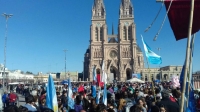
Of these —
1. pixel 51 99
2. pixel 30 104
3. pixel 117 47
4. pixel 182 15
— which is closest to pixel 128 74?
pixel 117 47

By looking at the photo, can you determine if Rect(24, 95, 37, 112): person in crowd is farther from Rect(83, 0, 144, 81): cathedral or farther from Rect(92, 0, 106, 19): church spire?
Rect(92, 0, 106, 19): church spire

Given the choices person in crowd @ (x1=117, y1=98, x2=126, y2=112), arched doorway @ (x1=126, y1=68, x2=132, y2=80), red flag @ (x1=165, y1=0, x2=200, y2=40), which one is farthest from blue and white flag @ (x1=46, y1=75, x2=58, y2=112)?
arched doorway @ (x1=126, y1=68, x2=132, y2=80)

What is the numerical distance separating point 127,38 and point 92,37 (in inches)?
408

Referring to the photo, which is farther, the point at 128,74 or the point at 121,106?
the point at 128,74

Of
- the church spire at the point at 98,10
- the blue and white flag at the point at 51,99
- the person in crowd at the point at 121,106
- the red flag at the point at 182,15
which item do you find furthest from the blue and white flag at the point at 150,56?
the church spire at the point at 98,10

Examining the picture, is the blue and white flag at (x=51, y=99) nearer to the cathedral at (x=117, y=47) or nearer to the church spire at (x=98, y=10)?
the cathedral at (x=117, y=47)

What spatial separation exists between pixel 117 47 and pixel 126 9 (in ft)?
39.5

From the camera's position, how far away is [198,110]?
882 cm

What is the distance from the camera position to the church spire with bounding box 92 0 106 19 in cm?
7701

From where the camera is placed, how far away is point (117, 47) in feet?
246

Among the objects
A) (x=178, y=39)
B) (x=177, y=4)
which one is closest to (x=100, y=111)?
(x=178, y=39)

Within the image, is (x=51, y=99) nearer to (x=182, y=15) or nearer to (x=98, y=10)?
(x=182, y=15)

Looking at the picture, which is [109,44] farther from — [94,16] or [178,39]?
[178,39]

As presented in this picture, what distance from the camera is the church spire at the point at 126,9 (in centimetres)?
7600
